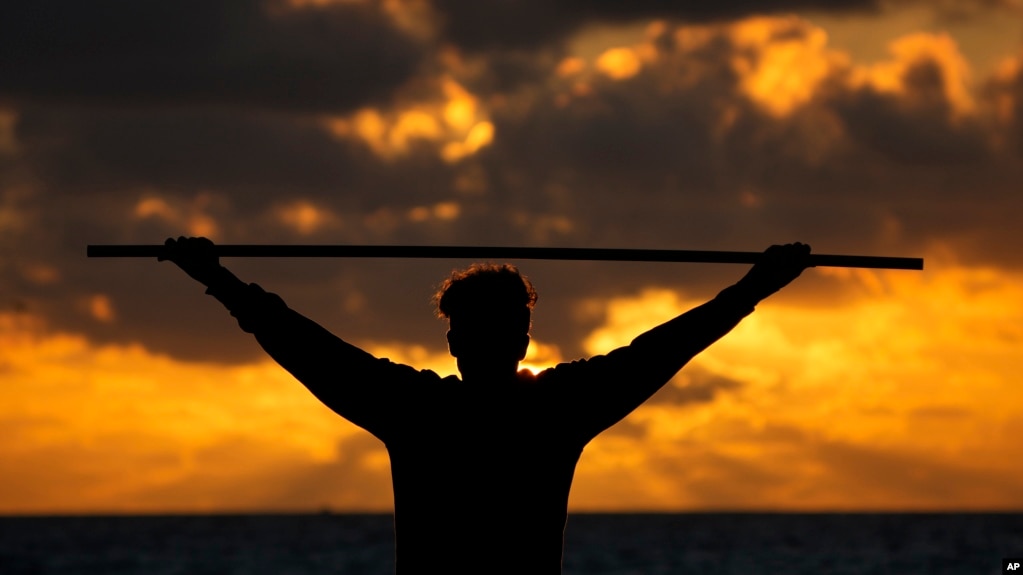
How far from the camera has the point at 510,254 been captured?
6.30 metres

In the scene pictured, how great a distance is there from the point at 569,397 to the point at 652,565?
49.8 meters

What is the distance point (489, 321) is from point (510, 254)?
1857mm

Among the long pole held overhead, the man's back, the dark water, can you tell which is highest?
the dark water

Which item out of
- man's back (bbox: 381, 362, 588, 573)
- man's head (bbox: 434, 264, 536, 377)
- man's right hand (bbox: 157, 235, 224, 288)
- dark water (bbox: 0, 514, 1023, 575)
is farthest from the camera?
dark water (bbox: 0, 514, 1023, 575)

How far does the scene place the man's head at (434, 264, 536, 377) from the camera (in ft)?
14.6

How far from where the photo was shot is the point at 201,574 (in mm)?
50031

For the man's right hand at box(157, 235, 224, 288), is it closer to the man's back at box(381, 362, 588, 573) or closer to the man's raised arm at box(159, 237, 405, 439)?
the man's raised arm at box(159, 237, 405, 439)

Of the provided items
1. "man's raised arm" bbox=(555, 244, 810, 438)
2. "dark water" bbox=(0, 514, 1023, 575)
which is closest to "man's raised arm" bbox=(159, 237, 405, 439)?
"man's raised arm" bbox=(555, 244, 810, 438)

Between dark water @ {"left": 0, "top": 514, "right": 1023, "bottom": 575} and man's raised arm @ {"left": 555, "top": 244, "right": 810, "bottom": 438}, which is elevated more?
dark water @ {"left": 0, "top": 514, "right": 1023, "bottom": 575}

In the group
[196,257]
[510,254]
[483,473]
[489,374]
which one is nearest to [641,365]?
[489,374]

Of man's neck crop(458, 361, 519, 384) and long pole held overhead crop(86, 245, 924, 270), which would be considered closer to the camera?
man's neck crop(458, 361, 519, 384)

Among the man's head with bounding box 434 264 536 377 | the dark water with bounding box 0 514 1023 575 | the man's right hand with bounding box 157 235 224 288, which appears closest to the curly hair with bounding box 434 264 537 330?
the man's head with bounding box 434 264 536 377

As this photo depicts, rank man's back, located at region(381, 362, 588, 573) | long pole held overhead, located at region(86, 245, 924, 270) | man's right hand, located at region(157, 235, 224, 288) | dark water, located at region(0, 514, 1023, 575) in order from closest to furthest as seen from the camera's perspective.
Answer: man's back, located at region(381, 362, 588, 573)
man's right hand, located at region(157, 235, 224, 288)
long pole held overhead, located at region(86, 245, 924, 270)
dark water, located at region(0, 514, 1023, 575)

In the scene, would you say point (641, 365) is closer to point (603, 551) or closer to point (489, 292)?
point (489, 292)
